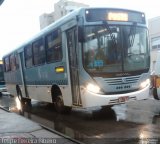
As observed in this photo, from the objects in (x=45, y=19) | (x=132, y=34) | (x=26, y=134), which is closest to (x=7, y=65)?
(x=132, y=34)

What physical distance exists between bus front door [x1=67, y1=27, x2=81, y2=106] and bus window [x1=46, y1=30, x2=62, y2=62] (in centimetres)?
82

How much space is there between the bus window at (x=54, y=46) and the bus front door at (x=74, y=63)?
82 centimetres

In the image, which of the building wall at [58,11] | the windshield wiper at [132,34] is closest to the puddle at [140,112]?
the windshield wiper at [132,34]

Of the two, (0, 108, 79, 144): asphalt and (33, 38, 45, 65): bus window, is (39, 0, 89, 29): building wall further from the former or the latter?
(0, 108, 79, 144): asphalt

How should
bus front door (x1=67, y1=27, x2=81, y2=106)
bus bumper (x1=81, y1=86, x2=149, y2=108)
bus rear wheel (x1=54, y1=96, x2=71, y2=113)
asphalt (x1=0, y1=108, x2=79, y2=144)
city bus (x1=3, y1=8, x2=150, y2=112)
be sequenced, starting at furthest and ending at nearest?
bus rear wheel (x1=54, y1=96, x2=71, y2=113) < bus front door (x1=67, y1=27, x2=81, y2=106) < city bus (x1=3, y1=8, x2=150, y2=112) < bus bumper (x1=81, y1=86, x2=149, y2=108) < asphalt (x1=0, y1=108, x2=79, y2=144)

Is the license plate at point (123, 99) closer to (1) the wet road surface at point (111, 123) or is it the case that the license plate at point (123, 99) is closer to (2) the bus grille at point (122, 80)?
(2) the bus grille at point (122, 80)

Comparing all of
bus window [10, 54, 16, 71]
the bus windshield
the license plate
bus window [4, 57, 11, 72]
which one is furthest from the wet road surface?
bus window [4, 57, 11, 72]

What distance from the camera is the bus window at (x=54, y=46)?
12.0 m

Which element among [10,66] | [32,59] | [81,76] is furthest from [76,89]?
[10,66]

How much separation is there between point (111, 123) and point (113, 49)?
219cm

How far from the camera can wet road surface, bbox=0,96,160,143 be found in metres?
8.24

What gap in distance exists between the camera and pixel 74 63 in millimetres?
10898

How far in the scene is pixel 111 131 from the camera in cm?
891

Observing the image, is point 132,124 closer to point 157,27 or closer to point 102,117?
point 102,117
